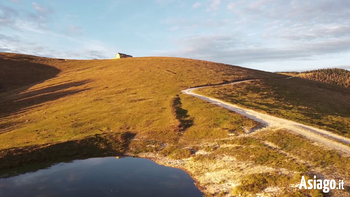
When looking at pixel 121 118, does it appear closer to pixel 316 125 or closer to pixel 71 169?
pixel 71 169

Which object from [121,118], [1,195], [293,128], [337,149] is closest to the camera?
[1,195]

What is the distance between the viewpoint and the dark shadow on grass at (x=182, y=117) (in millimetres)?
41013

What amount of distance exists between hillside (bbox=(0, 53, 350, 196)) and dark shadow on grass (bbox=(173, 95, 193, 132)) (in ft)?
0.64

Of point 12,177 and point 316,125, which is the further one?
point 316,125

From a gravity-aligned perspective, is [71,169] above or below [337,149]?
below

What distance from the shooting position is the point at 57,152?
3456cm

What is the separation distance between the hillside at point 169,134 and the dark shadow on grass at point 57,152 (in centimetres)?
13

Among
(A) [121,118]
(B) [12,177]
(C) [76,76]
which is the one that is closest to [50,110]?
(A) [121,118]

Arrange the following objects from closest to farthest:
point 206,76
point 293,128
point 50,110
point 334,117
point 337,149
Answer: point 337,149
point 293,128
point 334,117
point 50,110
point 206,76

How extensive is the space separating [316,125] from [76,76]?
97492 mm

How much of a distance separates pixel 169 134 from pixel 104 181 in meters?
14.8

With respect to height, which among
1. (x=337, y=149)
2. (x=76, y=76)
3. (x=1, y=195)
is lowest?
(x=1, y=195)

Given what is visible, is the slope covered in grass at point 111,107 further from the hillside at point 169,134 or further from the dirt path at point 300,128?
the dirt path at point 300,128

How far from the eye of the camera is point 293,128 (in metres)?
34.1
